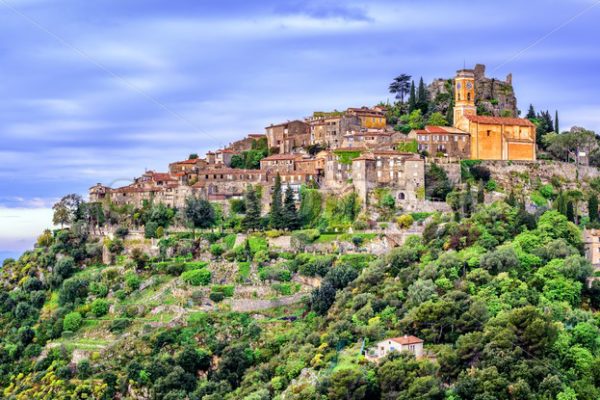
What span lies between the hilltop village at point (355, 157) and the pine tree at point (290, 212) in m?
2.32

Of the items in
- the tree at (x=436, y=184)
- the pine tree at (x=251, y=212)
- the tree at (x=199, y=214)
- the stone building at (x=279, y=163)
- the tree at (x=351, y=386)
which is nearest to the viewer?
the tree at (x=351, y=386)

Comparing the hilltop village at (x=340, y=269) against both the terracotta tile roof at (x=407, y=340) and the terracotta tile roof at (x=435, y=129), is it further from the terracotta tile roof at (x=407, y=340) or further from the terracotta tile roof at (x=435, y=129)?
the terracotta tile roof at (x=435, y=129)

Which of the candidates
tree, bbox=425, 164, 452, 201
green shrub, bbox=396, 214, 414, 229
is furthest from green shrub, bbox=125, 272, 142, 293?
tree, bbox=425, 164, 452, 201

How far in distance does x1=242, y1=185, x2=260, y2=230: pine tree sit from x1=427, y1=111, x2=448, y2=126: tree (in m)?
14.8

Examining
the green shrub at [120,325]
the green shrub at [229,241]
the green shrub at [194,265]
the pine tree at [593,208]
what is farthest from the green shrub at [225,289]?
the pine tree at [593,208]

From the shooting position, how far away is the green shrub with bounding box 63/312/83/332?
208ft

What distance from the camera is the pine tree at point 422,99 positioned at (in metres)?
80.1

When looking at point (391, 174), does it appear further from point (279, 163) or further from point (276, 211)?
point (279, 163)

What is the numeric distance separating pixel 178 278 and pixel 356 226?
457 inches

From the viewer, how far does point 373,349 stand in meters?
49.7

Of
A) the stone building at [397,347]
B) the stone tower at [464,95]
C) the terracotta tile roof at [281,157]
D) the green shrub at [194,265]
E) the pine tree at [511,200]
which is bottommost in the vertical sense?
the stone building at [397,347]

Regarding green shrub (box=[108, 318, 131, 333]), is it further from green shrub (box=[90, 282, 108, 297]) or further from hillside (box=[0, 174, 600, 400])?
green shrub (box=[90, 282, 108, 297])

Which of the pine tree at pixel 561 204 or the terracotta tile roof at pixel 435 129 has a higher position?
the terracotta tile roof at pixel 435 129

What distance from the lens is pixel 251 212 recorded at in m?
69.0
